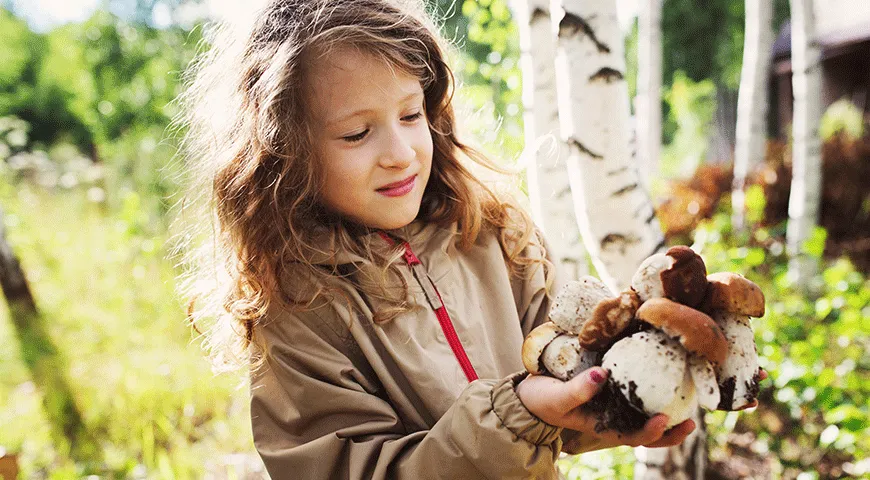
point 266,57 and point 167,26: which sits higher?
point 167,26

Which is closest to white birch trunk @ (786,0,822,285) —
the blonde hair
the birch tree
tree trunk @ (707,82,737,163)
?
the birch tree

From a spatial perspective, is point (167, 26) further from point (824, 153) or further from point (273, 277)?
point (824, 153)

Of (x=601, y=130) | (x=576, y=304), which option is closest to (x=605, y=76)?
(x=601, y=130)

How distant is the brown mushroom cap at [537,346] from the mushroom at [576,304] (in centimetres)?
2

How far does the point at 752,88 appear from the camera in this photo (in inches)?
262

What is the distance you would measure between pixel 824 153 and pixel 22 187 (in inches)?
361

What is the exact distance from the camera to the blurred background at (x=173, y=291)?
10.4ft

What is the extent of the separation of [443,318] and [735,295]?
763 mm

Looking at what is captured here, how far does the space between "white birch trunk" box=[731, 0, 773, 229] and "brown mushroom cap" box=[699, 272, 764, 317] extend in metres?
6.12

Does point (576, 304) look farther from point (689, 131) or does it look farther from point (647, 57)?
point (689, 131)

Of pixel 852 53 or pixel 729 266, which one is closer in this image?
pixel 729 266

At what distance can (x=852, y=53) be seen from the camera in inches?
547

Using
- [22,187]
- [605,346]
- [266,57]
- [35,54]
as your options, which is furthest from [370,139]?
[35,54]

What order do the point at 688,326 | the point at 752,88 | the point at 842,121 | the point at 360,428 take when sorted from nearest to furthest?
1. the point at 688,326
2. the point at 360,428
3. the point at 752,88
4. the point at 842,121
